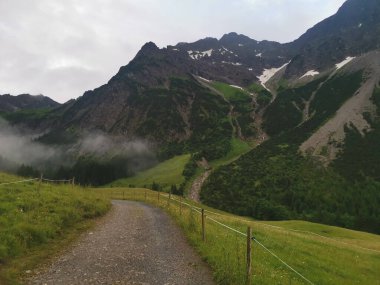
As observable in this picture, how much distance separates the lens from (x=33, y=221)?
24703 mm

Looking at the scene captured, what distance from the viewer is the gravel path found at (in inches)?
698

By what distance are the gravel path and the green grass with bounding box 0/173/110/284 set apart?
1272mm

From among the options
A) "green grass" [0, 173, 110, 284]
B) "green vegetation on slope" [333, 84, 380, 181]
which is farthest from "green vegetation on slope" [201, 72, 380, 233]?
"green grass" [0, 173, 110, 284]

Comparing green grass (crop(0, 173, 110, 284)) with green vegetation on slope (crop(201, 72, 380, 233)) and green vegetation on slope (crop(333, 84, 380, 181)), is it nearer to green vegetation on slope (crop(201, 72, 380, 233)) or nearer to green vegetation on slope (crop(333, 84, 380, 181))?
green vegetation on slope (crop(201, 72, 380, 233))

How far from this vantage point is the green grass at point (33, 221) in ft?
63.4

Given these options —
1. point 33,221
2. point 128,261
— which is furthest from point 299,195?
point 128,261

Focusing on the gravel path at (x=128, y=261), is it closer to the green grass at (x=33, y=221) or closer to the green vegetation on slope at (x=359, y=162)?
the green grass at (x=33, y=221)

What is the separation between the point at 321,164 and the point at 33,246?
184 m

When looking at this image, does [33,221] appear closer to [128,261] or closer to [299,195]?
[128,261]

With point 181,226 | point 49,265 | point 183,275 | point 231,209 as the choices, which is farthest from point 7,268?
point 231,209

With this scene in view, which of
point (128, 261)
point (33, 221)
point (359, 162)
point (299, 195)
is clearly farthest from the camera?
point (359, 162)

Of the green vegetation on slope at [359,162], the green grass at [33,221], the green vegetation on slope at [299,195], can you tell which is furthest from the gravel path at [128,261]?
the green vegetation on slope at [359,162]

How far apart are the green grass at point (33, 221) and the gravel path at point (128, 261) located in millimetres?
1272

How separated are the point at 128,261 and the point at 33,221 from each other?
758cm
